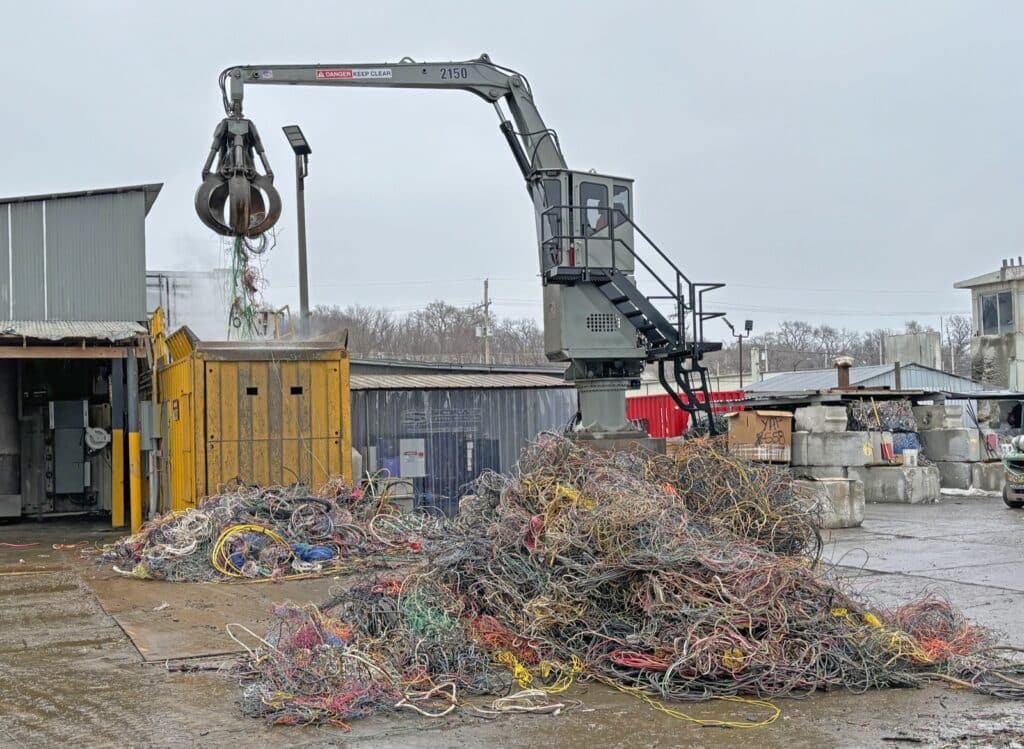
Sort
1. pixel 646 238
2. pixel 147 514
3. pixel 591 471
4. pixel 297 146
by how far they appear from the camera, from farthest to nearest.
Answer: pixel 297 146 → pixel 147 514 → pixel 646 238 → pixel 591 471

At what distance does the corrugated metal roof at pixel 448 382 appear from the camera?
18281mm

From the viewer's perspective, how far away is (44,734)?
5.88 metres

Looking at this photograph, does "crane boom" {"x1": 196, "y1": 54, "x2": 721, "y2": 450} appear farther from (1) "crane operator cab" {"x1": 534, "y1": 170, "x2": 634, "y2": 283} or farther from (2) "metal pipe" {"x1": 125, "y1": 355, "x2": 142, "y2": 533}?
(2) "metal pipe" {"x1": 125, "y1": 355, "x2": 142, "y2": 533}

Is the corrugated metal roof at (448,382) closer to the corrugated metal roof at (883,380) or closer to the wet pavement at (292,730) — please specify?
the wet pavement at (292,730)

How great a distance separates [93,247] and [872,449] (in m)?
16.3

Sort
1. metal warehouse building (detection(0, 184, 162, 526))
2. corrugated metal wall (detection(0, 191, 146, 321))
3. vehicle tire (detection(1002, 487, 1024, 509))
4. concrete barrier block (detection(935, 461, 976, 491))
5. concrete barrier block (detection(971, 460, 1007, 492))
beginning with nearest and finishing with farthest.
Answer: metal warehouse building (detection(0, 184, 162, 526)) → corrugated metal wall (detection(0, 191, 146, 321)) → vehicle tire (detection(1002, 487, 1024, 509)) → concrete barrier block (detection(971, 460, 1007, 492)) → concrete barrier block (detection(935, 461, 976, 491))

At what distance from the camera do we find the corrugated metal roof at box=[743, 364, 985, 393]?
34969 mm

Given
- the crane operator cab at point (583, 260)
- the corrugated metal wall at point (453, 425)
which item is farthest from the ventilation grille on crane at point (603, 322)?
the corrugated metal wall at point (453, 425)

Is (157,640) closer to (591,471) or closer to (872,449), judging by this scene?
(591,471)

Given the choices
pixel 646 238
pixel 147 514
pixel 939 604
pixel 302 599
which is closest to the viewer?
pixel 939 604

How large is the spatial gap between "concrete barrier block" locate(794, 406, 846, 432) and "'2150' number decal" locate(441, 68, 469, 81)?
10.2 metres

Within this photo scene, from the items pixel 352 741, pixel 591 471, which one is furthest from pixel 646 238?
pixel 352 741

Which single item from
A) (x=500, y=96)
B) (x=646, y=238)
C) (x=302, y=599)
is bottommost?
(x=302, y=599)

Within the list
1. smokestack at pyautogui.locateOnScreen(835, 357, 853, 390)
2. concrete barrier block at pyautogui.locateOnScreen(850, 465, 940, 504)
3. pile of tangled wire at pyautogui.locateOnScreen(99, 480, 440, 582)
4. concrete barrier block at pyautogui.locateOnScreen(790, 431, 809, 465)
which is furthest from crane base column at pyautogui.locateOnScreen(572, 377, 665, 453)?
smokestack at pyautogui.locateOnScreen(835, 357, 853, 390)
